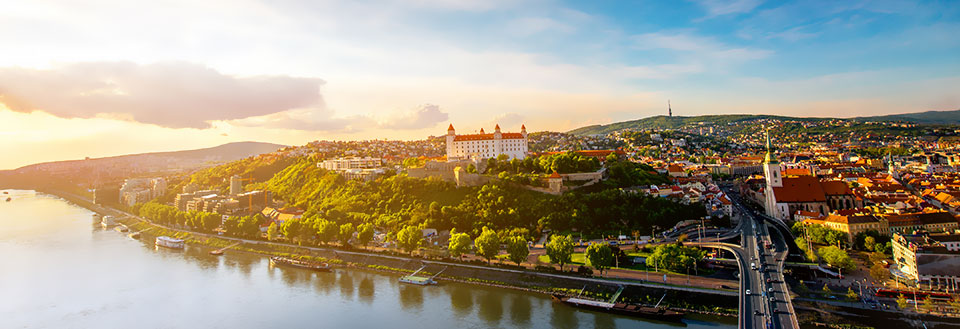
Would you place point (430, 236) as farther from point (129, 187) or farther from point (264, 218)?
point (129, 187)

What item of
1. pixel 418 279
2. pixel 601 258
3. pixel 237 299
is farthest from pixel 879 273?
pixel 237 299

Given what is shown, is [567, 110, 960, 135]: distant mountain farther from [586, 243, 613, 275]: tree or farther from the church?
[586, 243, 613, 275]: tree

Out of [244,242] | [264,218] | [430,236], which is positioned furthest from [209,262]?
[430,236]

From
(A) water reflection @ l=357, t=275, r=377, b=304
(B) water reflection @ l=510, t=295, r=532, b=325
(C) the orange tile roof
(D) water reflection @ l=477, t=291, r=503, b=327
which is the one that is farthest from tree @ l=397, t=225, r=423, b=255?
(C) the orange tile roof

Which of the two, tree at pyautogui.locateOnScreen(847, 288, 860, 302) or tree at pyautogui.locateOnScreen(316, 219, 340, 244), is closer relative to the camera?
tree at pyautogui.locateOnScreen(847, 288, 860, 302)

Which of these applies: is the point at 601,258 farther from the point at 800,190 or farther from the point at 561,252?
the point at 800,190

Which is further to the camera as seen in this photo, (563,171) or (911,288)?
(563,171)
